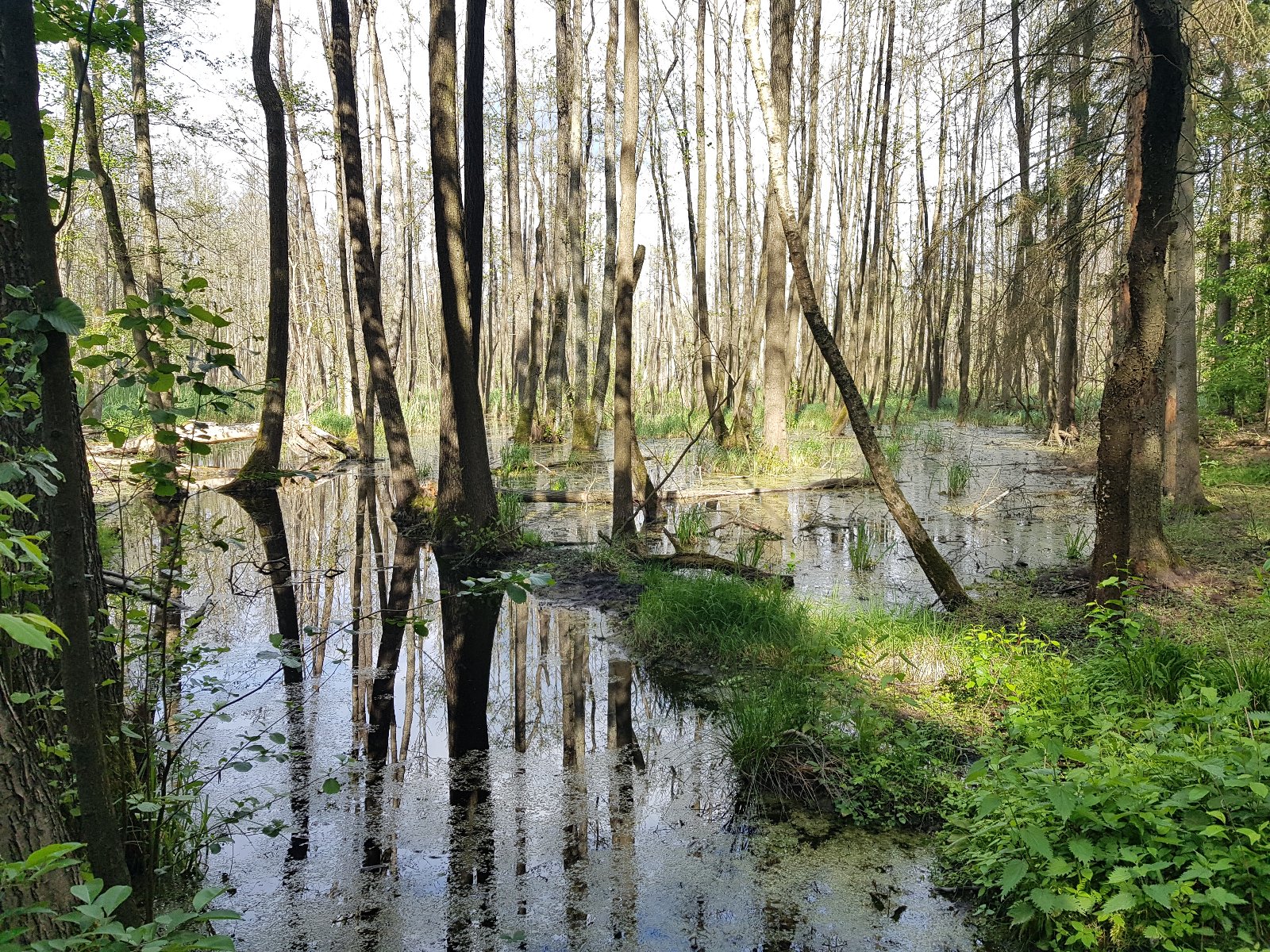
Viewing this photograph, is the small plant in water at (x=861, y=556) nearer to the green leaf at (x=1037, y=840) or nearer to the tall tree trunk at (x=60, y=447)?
the green leaf at (x=1037, y=840)

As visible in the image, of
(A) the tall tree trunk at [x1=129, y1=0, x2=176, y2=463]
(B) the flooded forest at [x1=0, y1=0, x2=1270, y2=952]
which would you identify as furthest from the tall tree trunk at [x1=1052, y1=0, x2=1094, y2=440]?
(A) the tall tree trunk at [x1=129, y1=0, x2=176, y2=463]

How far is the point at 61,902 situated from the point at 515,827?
2.07 metres

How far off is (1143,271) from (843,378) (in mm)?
1987

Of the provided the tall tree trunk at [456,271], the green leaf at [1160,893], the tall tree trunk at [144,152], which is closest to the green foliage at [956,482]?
the tall tree trunk at [456,271]

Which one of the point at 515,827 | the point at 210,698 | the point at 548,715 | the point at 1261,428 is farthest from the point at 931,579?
the point at 1261,428

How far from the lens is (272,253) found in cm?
1216

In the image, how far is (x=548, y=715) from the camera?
15.3 ft

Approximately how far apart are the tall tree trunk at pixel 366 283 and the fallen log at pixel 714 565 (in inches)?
158

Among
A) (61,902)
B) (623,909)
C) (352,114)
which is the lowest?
(623,909)

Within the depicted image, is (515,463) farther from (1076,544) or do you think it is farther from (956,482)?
(1076,544)

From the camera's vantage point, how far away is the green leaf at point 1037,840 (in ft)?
7.58

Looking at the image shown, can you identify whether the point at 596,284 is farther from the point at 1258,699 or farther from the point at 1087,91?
the point at 1258,699

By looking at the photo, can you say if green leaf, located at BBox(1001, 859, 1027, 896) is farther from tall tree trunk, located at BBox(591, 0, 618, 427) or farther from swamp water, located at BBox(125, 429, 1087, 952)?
tall tree trunk, located at BBox(591, 0, 618, 427)

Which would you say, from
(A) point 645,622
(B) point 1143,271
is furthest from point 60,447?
(B) point 1143,271
